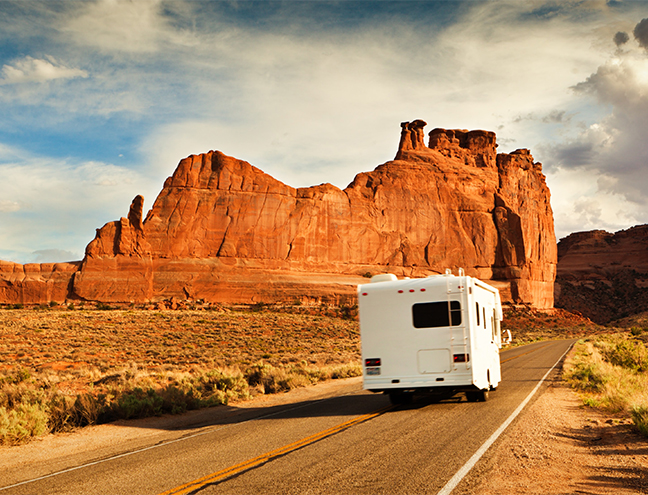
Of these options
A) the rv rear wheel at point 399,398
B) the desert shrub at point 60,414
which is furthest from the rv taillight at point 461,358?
the desert shrub at point 60,414

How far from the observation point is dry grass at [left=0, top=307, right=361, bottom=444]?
12.7m

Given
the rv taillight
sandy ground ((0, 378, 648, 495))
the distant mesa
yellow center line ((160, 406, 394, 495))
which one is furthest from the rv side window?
the distant mesa

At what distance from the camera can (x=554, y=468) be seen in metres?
7.07

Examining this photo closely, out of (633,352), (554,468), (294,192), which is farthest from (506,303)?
(554,468)

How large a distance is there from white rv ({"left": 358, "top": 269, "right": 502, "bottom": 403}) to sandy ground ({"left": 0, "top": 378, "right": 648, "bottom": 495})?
5.44ft

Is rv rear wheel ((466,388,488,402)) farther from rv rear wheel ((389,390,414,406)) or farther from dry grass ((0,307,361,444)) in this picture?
dry grass ((0,307,361,444))

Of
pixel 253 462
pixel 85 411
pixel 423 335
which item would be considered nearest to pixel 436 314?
pixel 423 335

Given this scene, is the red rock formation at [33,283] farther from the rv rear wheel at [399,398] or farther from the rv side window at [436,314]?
the rv side window at [436,314]

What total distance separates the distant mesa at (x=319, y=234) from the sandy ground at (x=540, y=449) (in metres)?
66.2

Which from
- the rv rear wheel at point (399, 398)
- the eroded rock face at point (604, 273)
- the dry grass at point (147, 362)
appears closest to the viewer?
the dry grass at point (147, 362)

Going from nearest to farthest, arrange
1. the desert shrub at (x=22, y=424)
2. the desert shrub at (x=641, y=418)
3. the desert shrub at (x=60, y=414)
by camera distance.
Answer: the desert shrub at (x=641, y=418), the desert shrub at (x=22, y=424), the desert shrub at (x=60, y=414)

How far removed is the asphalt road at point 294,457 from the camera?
21.4 feet

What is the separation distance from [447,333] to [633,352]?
1361 cm

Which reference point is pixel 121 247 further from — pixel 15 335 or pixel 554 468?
pixel 554 468
